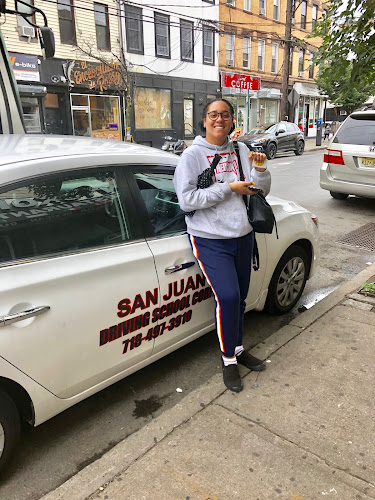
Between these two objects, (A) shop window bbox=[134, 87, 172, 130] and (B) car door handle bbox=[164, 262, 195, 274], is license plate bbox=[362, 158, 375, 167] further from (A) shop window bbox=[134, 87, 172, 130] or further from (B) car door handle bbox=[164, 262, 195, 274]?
(A) shop window bbox=[134, 87, 172, 130]

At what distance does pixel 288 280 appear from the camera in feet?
12.1

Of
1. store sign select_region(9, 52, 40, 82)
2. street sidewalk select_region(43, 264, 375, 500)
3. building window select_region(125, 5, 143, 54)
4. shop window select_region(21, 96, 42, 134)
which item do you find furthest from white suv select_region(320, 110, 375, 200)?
building window select_region(125, 5, 143, 54)

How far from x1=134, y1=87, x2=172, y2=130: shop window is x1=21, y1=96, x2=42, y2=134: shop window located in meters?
5.39

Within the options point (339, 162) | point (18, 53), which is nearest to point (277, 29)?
point (18, 53)

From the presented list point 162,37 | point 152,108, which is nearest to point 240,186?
point 152,108

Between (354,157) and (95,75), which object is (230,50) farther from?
(354,157)

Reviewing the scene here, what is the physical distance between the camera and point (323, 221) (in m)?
7.39

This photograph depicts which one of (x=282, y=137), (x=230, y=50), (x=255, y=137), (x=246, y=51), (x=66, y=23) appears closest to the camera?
(x=255, y=137)

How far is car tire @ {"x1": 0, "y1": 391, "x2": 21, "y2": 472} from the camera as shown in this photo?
6.41 feet

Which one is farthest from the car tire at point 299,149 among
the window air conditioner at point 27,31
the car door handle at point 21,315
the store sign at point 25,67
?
the car door handle at point 21,315

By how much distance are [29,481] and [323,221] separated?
639 cm

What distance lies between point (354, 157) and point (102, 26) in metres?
15.9

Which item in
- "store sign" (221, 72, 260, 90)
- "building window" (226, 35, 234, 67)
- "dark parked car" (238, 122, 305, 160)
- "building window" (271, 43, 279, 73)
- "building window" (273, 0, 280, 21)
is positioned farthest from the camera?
"building window" (271, 43, 279, 73)

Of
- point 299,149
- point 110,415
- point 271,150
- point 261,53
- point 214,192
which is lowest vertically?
point 110,415
